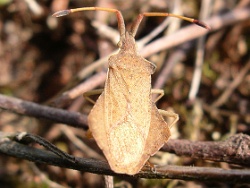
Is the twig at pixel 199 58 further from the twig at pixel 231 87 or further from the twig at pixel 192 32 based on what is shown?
the twig at pixel 231 87

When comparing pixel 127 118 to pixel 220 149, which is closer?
pixel 127 118

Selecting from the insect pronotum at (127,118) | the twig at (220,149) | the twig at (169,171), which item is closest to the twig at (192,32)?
the insect pronotum at (127,118)

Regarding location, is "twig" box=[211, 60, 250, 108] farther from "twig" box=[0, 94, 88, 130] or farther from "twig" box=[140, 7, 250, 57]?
"twig" box=[0, 94, 88, 130]

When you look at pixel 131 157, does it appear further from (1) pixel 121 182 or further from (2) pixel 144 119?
(1) pixel 121 182

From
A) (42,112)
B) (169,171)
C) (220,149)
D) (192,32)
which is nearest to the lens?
(169,171)

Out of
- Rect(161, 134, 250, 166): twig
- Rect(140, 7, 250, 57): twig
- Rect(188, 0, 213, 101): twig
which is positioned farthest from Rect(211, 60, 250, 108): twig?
Rect(161, 134, 250, 166): twig

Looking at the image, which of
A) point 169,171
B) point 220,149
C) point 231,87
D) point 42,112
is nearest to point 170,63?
point 231,87

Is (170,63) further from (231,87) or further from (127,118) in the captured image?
(127,118)
